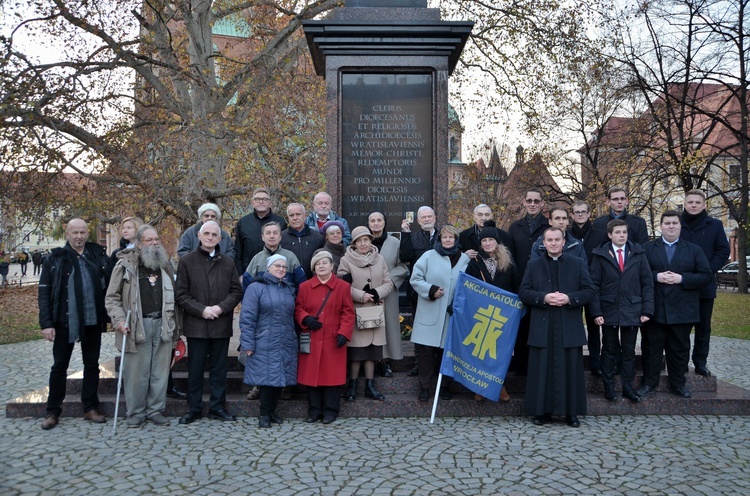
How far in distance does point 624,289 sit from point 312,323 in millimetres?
3197

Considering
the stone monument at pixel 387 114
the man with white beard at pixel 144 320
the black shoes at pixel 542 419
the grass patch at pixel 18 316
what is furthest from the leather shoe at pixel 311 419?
the grass patch at pixel 18 316

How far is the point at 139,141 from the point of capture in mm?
18828

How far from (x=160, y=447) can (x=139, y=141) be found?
15.2 meters

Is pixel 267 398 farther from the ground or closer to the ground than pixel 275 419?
farther from the ground

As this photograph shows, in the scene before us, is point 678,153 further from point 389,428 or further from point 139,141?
point 389,428

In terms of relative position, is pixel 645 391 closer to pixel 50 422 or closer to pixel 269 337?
pixel 269 337

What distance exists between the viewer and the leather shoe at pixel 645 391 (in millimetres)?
6602

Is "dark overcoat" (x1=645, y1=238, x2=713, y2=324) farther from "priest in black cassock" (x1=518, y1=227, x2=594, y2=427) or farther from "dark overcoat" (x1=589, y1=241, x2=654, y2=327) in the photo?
"priest in black cassock" (x1=518, y1=227, x2=594, y2=427)

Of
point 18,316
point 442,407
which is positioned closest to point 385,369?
point 442,407

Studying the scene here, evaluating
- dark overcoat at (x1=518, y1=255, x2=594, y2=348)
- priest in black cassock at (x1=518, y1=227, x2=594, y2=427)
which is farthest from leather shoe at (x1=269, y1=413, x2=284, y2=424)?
dark overcoat at (x1=518, y1=255, x2=594, y2=348)

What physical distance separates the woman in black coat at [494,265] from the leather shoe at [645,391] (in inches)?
54.6

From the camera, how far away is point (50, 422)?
19.9ft

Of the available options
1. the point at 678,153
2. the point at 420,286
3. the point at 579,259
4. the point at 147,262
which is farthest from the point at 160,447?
the point at 678,153

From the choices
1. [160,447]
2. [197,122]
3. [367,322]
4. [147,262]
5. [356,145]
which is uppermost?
[197,122]
